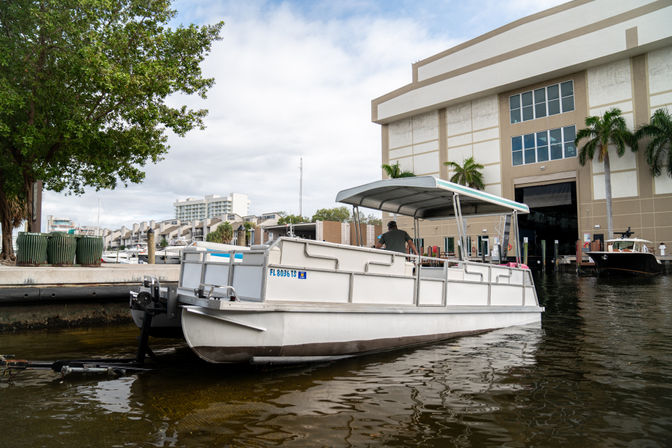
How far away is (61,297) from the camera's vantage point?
29.0ft

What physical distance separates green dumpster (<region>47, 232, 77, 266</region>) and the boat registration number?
8791 mm

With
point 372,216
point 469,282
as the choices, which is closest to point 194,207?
point 372,216

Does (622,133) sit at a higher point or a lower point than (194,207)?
lower

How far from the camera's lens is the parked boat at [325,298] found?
16.1ft

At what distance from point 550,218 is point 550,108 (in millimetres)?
9081

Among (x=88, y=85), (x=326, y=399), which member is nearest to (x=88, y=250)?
(x=88, y=85)

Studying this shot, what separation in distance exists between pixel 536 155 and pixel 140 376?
35.4 m

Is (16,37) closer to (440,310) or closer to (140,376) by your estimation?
(140,376)

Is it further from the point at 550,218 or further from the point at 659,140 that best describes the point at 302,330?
the point at 550,218

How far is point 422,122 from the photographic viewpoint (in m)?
42.0

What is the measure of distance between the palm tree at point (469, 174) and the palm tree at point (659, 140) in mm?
11319

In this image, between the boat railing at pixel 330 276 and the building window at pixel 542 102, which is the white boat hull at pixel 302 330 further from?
the building window at pixel 542 102

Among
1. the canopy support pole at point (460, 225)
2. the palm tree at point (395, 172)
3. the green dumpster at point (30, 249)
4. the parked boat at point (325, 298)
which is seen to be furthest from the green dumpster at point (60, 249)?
the palm tree at point (395, 172)

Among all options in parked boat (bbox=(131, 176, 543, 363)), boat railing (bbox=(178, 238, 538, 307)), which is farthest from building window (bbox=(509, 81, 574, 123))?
boat railing (bbox=(178, 238, 538, 307))
